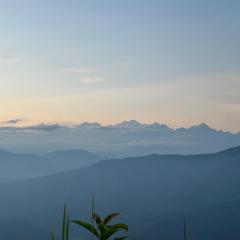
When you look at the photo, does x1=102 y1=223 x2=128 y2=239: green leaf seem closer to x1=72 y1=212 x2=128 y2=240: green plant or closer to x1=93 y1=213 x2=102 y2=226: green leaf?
x1=72 y1=212 x2=128 y2=240: green plant

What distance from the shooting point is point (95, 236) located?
9.41 m

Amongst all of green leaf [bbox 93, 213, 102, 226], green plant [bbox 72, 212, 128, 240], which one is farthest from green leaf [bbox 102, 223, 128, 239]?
green leaf [bbox 93, 213, 102, 226]

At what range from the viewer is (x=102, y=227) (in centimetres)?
1002

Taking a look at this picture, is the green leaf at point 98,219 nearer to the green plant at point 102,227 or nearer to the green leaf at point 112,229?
the green plant at point 102,227

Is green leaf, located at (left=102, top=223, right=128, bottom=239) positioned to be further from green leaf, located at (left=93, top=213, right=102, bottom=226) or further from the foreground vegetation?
green leaf, located at (left=93, top=213, right=102, bottom=226)

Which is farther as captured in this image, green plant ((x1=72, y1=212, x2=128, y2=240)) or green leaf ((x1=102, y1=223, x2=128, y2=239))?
green leaf ((x1=102, y1=223, x2=128, y2=239))

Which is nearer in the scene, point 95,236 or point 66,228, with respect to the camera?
point 66,228

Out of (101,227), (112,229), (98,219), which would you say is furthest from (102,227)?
(112,229)

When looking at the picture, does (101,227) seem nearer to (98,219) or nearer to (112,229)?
(98,219)

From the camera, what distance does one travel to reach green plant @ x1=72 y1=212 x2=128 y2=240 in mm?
9336

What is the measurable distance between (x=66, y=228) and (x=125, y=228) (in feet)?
4.44

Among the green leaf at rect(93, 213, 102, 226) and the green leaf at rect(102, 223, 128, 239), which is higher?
the green leaf at rect(93, 213, 102, 226)

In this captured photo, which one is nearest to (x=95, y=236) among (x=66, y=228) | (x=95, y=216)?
(x=95, y=216)

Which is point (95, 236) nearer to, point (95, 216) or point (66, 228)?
point (95, 216)
